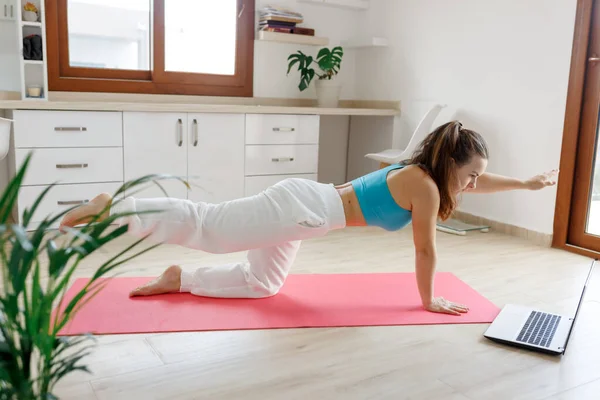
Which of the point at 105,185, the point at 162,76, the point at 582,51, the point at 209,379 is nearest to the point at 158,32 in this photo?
the point at 162,76

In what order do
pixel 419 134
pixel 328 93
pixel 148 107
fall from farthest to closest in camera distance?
1. pixel 328 93
2. pixel 419 134
3. pixel 148 107

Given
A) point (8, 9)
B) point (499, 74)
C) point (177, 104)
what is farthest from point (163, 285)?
point (499, 74)

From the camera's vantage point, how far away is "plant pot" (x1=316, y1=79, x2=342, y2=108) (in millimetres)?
4414

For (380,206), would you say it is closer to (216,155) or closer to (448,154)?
(448,154)

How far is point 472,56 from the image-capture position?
3838 millimetres

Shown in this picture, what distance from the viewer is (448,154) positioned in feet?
6.69

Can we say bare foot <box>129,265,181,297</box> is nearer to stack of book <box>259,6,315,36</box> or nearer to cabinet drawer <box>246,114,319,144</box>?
cabinet drawer <box>246,114,319,144</box>

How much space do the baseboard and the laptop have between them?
4.25 feet

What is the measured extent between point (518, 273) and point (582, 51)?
51.3 inches

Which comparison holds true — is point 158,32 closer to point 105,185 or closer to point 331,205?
point 105,185

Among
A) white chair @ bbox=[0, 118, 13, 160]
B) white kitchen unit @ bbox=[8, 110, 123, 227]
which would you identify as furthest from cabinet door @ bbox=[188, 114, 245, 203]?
white chair @ bbox=[0, 118, 13, 160]

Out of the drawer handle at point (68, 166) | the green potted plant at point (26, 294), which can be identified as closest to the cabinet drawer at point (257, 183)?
the drawer handle at point (68, 166)

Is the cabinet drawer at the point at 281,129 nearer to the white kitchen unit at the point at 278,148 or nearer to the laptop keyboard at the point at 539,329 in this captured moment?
the white kitchen unit at the point at 278,148

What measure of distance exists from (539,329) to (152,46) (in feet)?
9.96
